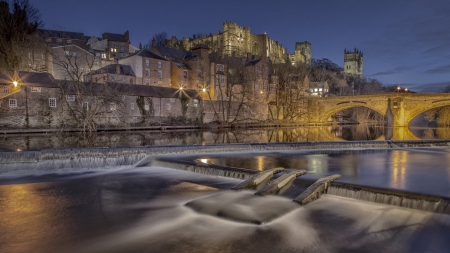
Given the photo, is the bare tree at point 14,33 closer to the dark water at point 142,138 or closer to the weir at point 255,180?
the dark water at point 142,138

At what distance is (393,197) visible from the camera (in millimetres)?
7238

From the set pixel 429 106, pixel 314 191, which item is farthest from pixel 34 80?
pixel 429 106

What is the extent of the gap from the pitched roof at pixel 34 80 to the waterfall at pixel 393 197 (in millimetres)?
34029

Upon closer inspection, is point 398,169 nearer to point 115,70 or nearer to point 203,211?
point 203,211

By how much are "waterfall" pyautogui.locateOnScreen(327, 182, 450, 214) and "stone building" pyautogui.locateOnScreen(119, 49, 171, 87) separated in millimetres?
44977

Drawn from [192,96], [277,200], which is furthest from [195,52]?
[277,200]

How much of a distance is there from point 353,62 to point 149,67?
12503 centimetres

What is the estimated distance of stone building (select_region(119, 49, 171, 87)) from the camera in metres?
49.2

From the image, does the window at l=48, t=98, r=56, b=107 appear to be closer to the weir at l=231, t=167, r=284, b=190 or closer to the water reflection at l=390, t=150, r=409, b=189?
the weir at l=231, t=167, r=284, b=190

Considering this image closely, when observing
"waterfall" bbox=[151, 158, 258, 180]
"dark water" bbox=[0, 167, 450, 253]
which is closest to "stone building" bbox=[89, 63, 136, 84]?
"waterfall" bbox=[151, 158, 258, 180]

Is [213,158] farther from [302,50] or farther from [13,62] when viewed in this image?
[302,50]

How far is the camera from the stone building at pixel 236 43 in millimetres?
93688

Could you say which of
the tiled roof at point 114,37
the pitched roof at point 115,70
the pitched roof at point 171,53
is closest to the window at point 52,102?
the pitched roof at point 115,70

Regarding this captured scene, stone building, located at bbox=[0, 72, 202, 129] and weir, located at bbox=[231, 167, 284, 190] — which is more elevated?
stone building, located at bbox=[0, 72, 202, 129]
